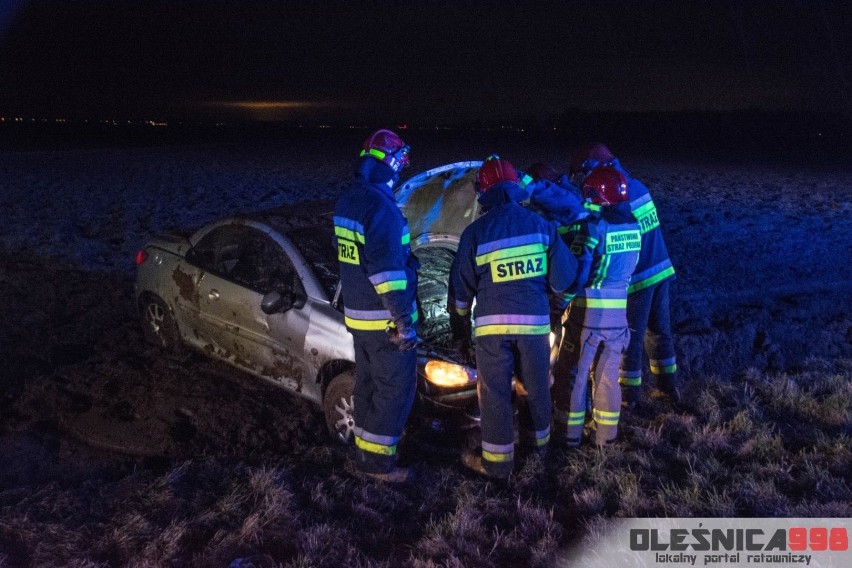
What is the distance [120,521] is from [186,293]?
248 centimetres

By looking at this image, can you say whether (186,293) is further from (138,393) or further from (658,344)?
(658,344)

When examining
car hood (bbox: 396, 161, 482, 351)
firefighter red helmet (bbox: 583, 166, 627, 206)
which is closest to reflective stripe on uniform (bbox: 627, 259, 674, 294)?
firefighter red helmet (bbox: 583, 166, 627, 206)

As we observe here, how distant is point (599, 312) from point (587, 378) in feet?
1.53

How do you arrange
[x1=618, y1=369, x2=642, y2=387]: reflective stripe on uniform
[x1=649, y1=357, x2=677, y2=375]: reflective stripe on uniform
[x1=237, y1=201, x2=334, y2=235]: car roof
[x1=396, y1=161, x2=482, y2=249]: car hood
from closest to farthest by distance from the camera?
[x1=618, y1=369, x2=642, y2=387]: reflective stripe on uniform
[x1=649, y1=357, x2=677, y2=375]: reflective stripe on uniform
[x1=237, y1=201, x2=334, y2=235]: car roof
[x1=396, y1=161, x2=482, y2=249]: car hood

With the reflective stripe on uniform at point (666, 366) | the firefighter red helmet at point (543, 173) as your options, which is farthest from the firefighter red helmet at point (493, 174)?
the reflective stripe on uniform at point (666, 366)

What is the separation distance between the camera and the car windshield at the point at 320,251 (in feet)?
15.8

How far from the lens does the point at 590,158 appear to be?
4.87 m

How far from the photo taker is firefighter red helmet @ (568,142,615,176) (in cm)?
483

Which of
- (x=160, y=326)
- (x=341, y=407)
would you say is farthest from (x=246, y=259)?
(x=341, y=407)

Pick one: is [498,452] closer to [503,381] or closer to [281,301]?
[503,381]

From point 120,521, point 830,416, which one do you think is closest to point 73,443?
point 120,521

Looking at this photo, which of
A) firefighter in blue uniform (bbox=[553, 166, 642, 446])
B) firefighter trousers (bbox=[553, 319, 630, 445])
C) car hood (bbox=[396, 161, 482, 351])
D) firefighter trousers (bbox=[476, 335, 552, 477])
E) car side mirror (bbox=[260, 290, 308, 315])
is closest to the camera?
firefighter trousers (bbox=[476, 335, 552, 477])

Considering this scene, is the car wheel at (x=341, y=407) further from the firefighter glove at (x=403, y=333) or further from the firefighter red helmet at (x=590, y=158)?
the firefighter red helmet at (x=590, y=158)

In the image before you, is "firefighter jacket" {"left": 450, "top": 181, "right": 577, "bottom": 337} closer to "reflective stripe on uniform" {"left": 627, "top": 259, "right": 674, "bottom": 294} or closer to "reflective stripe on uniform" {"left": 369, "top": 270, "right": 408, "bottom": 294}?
"reflective stripe on uniform" {"left": 369, "top": 270, "right": 408, "bottom": 294}
